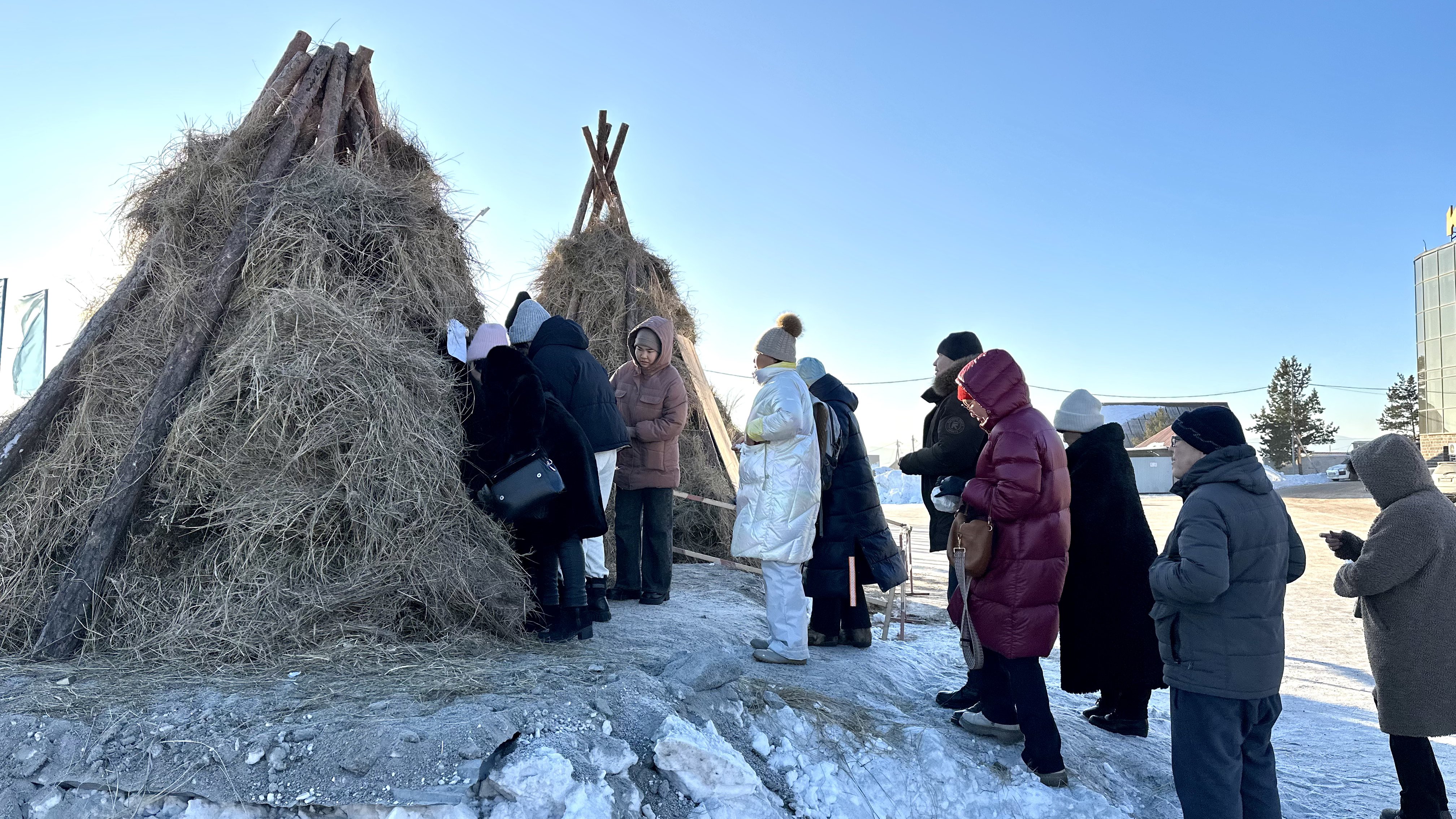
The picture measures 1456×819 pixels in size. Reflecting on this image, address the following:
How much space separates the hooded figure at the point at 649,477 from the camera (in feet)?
18.5

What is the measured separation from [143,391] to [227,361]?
1.63 ft

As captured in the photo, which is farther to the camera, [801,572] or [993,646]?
[801,572]

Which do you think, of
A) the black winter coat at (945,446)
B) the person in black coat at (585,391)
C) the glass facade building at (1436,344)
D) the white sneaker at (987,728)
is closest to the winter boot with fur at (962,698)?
the white sneaker at (987,728)

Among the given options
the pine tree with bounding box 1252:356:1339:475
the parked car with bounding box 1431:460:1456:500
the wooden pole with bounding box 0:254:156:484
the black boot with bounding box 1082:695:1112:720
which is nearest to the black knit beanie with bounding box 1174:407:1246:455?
the black boot with bounding box 1082:695:1112:720

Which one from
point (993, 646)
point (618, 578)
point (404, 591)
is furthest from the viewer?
point (618, 578)

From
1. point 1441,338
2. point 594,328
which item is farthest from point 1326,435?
point 594,328

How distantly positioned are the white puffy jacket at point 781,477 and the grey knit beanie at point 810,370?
1.76ft

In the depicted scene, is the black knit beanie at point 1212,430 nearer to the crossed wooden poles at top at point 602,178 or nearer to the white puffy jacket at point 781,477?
the white puffy jacket at point 781,477

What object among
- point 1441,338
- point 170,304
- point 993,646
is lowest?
point 993,646

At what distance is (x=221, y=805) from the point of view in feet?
9.25

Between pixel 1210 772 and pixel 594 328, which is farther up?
pixel 594 328

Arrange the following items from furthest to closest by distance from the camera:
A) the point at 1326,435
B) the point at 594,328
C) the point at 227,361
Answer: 1. the point at 1326,435
2. the point at 594,328
3. the point at 227,361

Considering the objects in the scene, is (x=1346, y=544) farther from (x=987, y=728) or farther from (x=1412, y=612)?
(x=987, y=728)

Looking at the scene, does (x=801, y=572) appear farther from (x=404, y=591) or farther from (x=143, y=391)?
(x=143, y=391)
